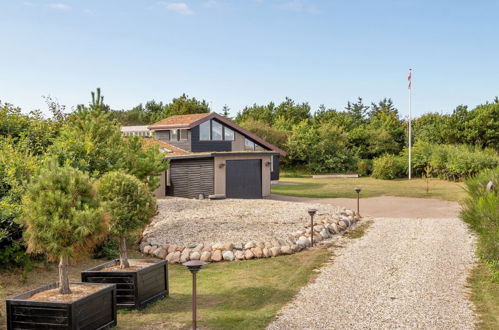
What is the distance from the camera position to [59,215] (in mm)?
6898

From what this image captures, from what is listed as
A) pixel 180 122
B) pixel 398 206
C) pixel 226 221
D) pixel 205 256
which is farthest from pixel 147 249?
pixel 180 122

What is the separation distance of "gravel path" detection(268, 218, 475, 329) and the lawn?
443 mm

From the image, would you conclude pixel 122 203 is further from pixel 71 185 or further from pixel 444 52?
pixel 444 52

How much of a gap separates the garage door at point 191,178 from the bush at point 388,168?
71.8ft

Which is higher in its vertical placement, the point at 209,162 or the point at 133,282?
the point at 209,162

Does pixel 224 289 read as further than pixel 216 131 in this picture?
No

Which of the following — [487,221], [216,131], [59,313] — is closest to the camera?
[59,313]

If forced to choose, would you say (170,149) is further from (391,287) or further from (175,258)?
(391,287)

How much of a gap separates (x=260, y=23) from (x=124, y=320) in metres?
21.2

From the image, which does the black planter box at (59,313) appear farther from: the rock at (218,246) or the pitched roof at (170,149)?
the pitched roof at (170,149)

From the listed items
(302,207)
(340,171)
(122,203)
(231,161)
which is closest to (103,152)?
(122,203)

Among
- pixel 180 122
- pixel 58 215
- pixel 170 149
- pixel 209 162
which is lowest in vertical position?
pixel 58 215

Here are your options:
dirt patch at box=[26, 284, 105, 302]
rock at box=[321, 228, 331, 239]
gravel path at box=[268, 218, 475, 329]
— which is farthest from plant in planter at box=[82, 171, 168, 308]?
rock at box=[321, 228, 331, 239]

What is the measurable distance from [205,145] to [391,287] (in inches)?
853
